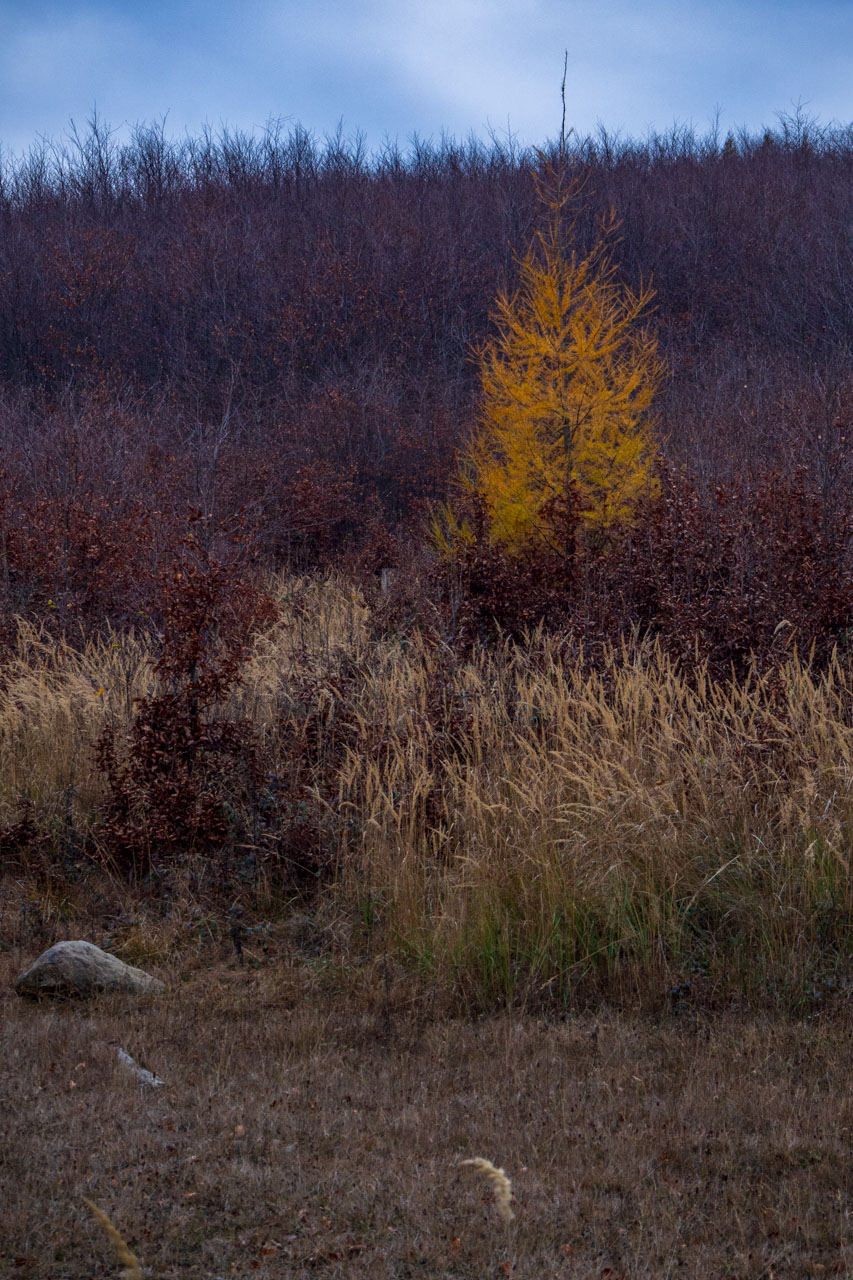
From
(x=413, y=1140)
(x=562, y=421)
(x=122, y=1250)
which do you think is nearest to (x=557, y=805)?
(x=413, y=1140)

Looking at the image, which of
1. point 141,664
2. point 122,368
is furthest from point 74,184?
point 141,664

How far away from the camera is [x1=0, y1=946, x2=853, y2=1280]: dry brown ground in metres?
2.70

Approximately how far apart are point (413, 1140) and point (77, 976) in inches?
72.8

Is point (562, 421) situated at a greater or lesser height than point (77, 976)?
greater

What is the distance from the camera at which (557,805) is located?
5066mm

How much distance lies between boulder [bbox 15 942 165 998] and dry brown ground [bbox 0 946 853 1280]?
105mm

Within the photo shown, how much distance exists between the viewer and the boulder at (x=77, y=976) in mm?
4461

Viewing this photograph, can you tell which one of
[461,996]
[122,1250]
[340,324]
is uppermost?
[340,324]

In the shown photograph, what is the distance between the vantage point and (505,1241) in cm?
274

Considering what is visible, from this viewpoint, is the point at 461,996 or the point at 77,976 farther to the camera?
the point at 77,976

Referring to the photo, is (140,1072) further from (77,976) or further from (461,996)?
(461,996)

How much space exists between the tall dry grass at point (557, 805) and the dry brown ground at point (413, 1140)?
386mm

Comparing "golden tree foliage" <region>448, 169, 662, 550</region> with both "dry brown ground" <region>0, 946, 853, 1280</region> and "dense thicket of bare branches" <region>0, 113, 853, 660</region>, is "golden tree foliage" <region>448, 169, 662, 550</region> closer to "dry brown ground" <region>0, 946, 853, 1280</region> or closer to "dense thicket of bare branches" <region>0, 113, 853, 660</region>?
"dense thicket of bare branches" <region>0, 113, 853, 660</region>

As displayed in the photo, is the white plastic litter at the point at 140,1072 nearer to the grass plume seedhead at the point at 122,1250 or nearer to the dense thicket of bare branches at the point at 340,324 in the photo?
the grass plume seedhead at the point at 122,1250
